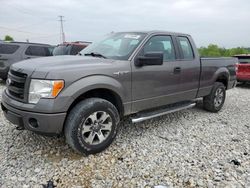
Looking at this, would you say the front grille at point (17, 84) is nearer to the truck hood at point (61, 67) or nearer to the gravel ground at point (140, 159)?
the truck hood at point (61, 67)

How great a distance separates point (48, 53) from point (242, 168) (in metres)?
8.88

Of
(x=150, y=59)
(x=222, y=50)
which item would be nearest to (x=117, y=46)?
(x=150, y=59)

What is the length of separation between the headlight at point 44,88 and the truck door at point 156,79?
4.08 ft

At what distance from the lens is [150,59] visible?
3.63 metres

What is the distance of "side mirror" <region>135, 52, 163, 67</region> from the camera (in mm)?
3615

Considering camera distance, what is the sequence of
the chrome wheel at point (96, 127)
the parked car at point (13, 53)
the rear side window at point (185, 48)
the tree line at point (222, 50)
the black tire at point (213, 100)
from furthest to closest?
the tree line at point (222, 50)
the parked car at point (13, 53)
the black tire at point (213, 100)
the rear side window at point (185, 48)
the chrome wheel at point (96, 127)

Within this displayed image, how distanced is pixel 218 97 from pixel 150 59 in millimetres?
2980

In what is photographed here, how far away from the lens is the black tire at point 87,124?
10.2 feet

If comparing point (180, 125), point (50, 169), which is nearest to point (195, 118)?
point (180, 125)

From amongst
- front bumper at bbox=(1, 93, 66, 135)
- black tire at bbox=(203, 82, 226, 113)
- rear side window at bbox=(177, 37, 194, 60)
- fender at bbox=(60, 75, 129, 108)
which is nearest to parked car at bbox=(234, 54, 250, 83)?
black tire at bbox=(203, 82, 226, 113)

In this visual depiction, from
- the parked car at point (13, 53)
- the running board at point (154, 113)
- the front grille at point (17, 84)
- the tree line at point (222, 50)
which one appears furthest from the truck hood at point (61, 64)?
the tree line at point (222, 50)

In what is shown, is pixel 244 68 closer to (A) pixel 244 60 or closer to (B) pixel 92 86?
(A) pixel 244 60

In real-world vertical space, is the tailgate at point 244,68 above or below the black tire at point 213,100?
above

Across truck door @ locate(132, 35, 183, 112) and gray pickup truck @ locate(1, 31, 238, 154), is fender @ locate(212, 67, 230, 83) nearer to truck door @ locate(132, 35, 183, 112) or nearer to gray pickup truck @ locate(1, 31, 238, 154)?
gray pickup truck @ locate(1, 31, 238, 154)
